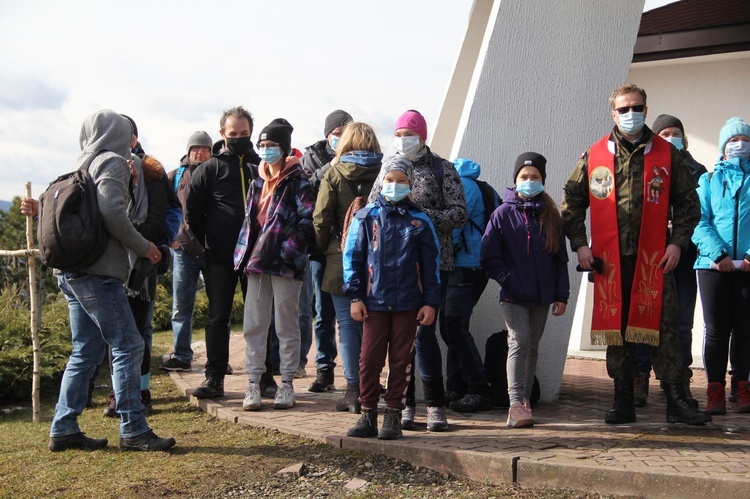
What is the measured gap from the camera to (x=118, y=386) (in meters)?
5.30

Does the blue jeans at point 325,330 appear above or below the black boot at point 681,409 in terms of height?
above

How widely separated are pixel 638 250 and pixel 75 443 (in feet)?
12.2

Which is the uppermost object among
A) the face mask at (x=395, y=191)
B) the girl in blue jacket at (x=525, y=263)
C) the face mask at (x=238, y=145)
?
the face mask at (x=238, y=145)

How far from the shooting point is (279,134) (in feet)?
20.8

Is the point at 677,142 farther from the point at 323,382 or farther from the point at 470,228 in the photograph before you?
the point at 323,382

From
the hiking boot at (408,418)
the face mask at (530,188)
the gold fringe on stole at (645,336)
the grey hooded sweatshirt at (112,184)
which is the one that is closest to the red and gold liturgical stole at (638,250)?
the gold fringe on stole at (645,336)

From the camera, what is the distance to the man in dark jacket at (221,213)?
21.9 ft

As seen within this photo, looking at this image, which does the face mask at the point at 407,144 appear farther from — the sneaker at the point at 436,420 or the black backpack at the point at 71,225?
the black backpack at the point at 71,225

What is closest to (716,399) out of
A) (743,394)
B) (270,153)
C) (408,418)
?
(743,394)

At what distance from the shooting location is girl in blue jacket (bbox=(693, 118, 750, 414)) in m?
6.12

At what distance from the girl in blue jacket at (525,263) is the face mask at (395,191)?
72 cm

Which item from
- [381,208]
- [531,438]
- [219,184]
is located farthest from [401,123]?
[531,438]

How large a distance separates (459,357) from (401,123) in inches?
67.6

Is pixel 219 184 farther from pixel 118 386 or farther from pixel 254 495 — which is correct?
pixel 254 495
